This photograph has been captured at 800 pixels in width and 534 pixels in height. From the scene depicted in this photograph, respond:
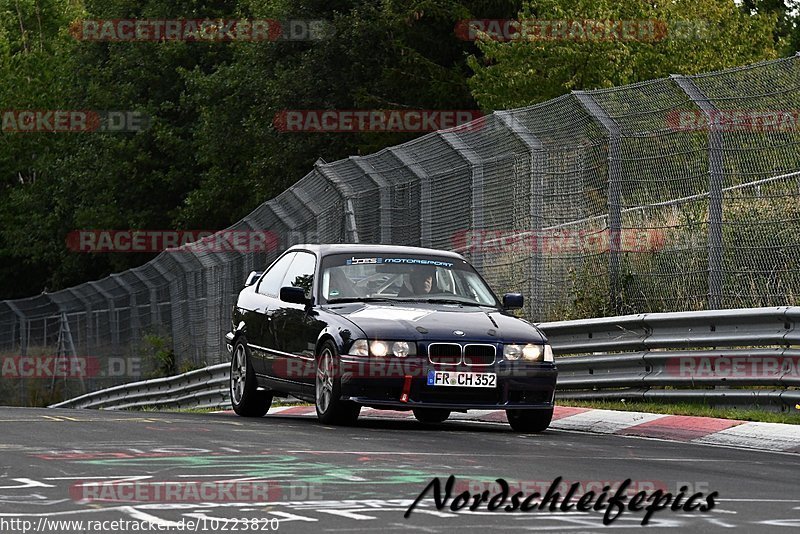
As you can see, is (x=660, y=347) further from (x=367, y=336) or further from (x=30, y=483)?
(x=30, y=483)

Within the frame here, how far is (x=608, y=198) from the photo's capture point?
623 inches

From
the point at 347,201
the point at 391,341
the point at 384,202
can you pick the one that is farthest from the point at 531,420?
the point at 347,201

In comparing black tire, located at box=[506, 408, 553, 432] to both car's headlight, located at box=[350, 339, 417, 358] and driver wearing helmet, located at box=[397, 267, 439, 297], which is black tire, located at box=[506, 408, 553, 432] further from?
driver wearing helmet, located at box=[397, 267, 439, 297]

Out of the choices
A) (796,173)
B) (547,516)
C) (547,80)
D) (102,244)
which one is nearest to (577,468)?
(547,516)

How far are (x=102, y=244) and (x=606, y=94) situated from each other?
Result: 47309 millimetres

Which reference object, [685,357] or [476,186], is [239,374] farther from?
[685,357]

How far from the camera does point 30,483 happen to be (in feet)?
26.8

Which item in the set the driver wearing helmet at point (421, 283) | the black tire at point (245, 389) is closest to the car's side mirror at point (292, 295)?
the driver wearing helmet at point (421, 283)

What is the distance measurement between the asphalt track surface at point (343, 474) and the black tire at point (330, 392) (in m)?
0.18

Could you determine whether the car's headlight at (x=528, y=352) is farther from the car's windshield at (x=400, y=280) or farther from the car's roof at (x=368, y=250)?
the car's roof at (x=368, y=250)

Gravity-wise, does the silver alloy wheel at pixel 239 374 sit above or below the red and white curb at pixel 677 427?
above

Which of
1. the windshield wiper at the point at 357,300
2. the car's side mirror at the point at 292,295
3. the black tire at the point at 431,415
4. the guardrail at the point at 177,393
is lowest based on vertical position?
the guardrail at the point at 177,393

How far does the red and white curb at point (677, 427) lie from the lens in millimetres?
11875

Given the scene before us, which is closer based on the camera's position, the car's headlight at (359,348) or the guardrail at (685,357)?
the car's headlight at (359,348)
